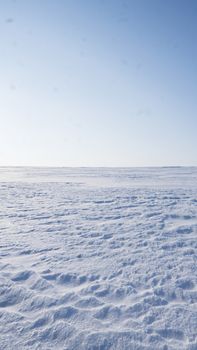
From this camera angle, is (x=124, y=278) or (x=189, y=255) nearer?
(x=124, y=278)

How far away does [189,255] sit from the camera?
225 inches

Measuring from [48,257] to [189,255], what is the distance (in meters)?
2.92

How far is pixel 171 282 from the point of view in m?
4.52

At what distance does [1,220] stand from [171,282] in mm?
6072

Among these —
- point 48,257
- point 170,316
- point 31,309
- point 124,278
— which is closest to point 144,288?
point 124,278

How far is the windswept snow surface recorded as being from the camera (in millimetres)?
3264

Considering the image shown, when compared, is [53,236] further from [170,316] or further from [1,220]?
[170,316]

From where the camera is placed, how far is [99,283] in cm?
453

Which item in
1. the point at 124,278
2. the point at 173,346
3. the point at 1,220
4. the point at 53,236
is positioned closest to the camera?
the point at 173,346

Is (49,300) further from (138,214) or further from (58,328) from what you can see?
(138,214)

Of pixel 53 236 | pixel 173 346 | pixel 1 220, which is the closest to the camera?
pixel 173 346

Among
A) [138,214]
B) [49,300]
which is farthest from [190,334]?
[138,214]

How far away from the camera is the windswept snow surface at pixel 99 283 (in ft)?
10.7

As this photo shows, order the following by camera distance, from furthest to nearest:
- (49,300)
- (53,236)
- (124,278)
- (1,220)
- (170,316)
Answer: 1. (1,220)
2. (53,236)
3. (124,278)
4. (49,300)
5. (170,316)
